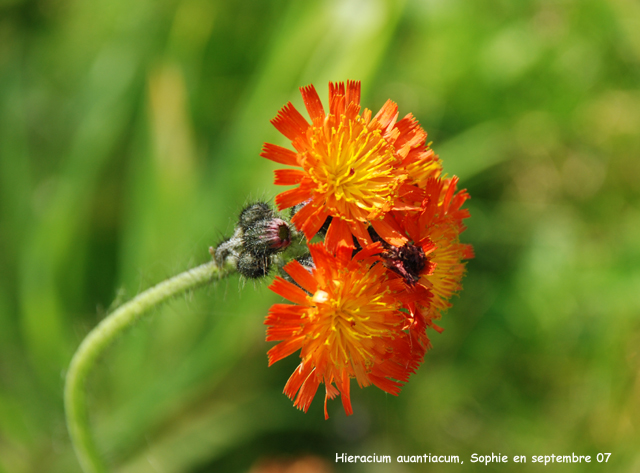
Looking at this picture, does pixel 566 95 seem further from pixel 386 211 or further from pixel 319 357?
pixel 319 357

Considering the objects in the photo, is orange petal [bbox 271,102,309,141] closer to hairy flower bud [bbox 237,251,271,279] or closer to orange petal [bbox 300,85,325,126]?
orange petal [bbox 300,85,325,126]

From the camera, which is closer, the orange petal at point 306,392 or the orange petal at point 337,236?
the orange petal at point 337,236

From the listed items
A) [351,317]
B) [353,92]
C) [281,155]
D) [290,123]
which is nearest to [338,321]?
[351,317]

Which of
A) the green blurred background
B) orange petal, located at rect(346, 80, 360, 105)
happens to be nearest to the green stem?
orange petal, located at rect(346, 80, 360, 105)

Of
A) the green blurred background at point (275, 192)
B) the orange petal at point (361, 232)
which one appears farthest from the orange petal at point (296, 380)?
the green blurred background at point (275, 192)

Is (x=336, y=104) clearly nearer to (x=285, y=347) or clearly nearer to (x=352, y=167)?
(x=352, y=167)

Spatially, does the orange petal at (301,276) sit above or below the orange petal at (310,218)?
below

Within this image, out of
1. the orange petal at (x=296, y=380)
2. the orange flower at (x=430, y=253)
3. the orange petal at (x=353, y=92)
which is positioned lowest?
the orange petal at (x=296, y=380)

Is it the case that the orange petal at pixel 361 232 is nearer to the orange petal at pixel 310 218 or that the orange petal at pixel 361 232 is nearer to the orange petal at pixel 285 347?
the orange petal at pixel 310 218

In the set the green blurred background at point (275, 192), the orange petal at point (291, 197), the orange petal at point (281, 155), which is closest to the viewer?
the orange petal at point (291, 197)
